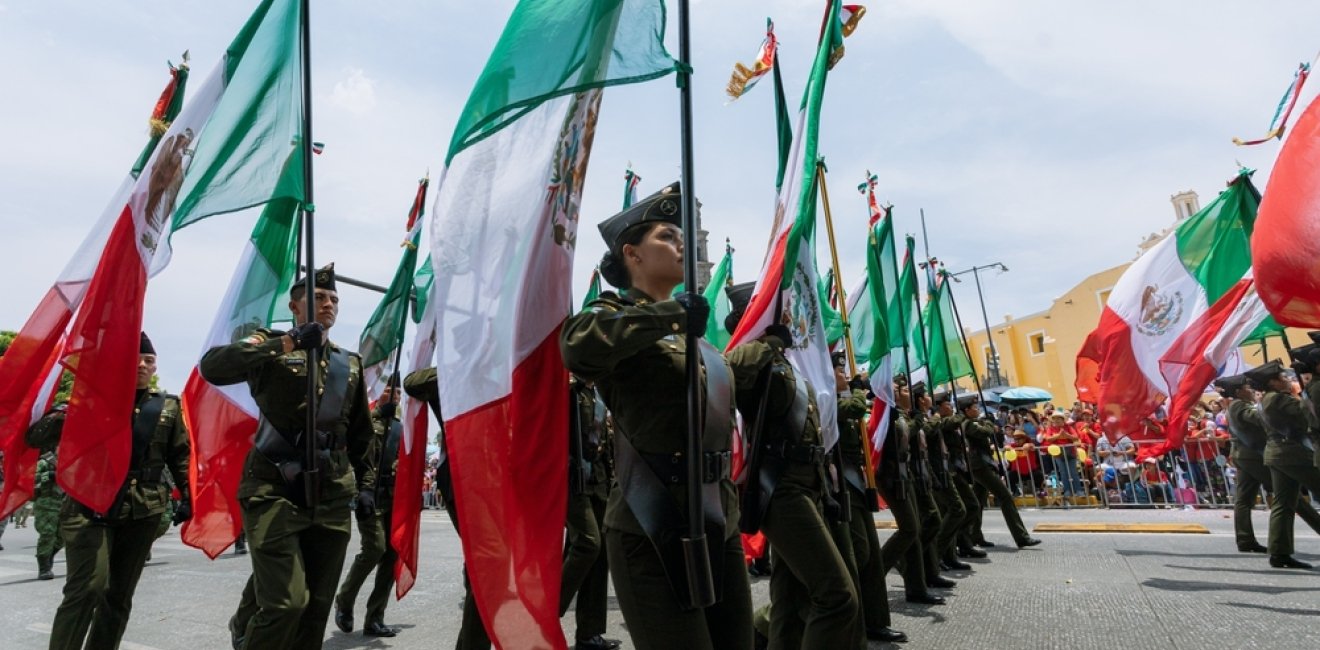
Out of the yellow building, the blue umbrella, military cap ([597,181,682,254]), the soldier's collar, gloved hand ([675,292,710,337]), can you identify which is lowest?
gloved hand ([675,292,710,337])

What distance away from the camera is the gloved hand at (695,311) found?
8.54 feet

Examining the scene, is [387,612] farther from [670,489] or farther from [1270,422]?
[1270,422]

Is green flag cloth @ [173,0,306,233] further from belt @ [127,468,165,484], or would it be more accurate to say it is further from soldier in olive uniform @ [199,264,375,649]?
belt @ [127,468,165,484]

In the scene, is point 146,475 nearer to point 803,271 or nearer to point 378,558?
point 378,558

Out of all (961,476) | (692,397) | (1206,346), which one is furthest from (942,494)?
(692,397)

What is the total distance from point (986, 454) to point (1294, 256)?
562cm

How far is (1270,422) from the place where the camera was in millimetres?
8461

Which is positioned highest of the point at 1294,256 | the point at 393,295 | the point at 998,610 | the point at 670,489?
the point at 393,295

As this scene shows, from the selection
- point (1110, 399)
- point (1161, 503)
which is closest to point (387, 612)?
point (1110, 399)

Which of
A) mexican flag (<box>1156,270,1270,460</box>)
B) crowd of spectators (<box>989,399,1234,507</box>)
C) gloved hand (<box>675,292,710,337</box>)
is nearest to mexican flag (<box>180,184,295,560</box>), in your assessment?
gloved hand (<box>675,292,710,337</box>)

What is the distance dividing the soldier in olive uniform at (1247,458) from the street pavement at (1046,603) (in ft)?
1.21

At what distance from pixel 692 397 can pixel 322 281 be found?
127 inches

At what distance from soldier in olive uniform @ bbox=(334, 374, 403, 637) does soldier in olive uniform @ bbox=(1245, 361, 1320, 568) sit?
792cm

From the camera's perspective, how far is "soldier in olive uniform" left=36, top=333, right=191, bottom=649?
4.75m
